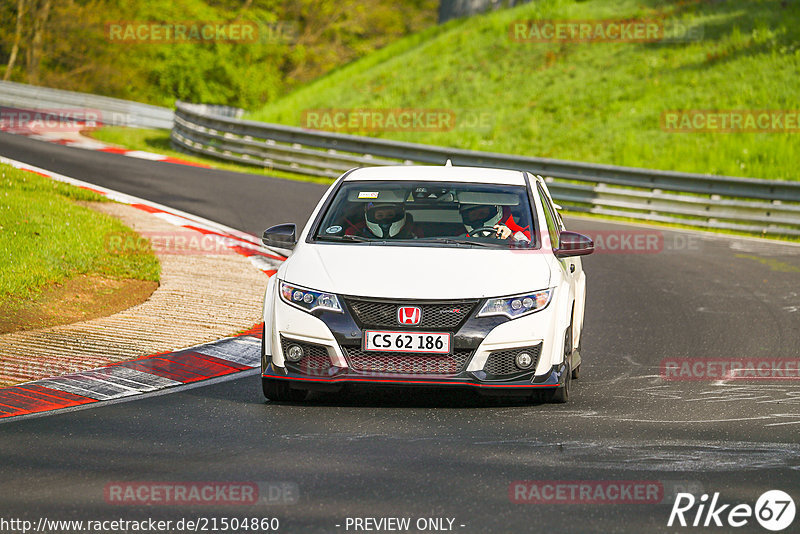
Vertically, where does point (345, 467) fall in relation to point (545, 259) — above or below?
below

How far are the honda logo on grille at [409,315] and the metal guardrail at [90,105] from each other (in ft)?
105

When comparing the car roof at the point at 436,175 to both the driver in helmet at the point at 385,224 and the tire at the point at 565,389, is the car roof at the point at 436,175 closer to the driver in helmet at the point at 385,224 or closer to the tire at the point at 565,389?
the driver in helmet at the point at 385,224

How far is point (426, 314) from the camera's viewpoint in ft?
24.4

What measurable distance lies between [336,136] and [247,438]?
64.0 feet

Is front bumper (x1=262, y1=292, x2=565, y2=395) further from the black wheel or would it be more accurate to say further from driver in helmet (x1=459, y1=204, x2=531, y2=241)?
driver in helmet (x1=459, y1=204, x2=531, y2=241)

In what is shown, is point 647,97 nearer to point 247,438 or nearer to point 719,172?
point 719,172

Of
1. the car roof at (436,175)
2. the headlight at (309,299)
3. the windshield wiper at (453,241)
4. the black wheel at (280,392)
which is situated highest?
the car roof at (436,175)

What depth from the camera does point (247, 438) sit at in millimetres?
6863

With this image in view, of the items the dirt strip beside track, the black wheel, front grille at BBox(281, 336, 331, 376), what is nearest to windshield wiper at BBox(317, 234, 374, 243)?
front grille at BBox(281, 336, 331, 376)

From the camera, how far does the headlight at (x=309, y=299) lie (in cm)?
752

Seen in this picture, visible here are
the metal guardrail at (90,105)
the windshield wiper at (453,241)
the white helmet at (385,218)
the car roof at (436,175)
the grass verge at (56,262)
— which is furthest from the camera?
the metal guardrail at (90,105)

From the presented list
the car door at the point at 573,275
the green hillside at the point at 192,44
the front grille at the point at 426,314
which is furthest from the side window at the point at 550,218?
the green hillside at the point at 192,44

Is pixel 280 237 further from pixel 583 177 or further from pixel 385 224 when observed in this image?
pixel 583 177

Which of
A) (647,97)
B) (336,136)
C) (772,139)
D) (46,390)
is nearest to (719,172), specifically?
(772,139)
